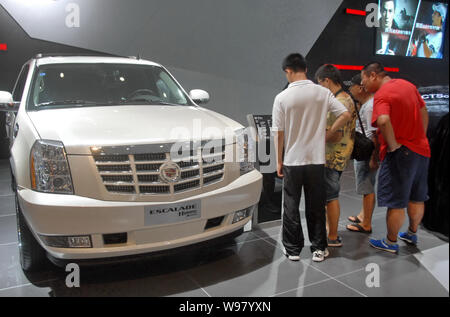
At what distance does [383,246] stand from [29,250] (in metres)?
2.83

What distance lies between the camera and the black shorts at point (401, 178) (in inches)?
124

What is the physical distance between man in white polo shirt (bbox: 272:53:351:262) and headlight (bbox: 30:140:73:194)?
5.15 feet

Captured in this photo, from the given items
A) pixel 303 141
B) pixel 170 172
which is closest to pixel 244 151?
pixel 303 141

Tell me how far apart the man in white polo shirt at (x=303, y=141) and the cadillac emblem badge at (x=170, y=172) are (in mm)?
944

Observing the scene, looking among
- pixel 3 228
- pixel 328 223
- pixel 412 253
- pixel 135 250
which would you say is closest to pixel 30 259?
pixel 135 250

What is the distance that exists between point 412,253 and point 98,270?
258 centimetres

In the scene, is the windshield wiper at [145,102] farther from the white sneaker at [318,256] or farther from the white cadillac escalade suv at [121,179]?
the white sneaker at [318,256]

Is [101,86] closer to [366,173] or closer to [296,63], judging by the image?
[296,63]

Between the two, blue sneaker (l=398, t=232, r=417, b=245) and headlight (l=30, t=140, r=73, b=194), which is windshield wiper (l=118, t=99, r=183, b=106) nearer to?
headlight (l=30, t=140, r=73, b=194)

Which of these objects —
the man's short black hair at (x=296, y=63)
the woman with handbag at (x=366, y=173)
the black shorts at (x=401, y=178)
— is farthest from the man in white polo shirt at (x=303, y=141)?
the woman with handbag at (x=366, y=173)

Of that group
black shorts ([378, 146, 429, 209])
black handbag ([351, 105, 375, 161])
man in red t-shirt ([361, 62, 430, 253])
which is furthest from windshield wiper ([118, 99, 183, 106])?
Result: black shorts ([378, 146, 429, 209])

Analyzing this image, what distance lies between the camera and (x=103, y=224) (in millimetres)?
2348

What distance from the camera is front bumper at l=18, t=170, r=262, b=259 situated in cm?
231

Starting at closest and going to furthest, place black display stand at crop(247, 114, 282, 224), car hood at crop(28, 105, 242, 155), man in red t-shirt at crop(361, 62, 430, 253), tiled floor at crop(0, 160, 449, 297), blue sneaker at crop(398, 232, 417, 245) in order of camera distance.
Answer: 1. car hood at crop(28, 105, 242, 155)
2. tiled floor at crop(0, 160, 449, 297)
3. man in red t-shirt at crop(361, 62, 430, 253)
4. blue sneaker at crop(398, 232, 417, 245)
5. black display stand at crop(247, 114, 282, 224)
